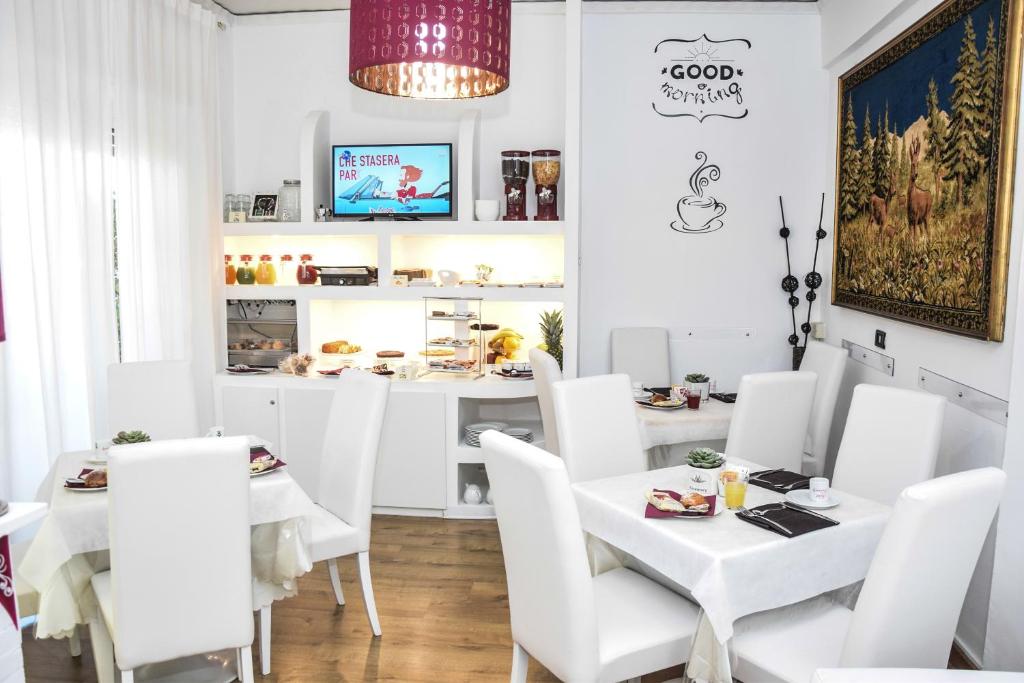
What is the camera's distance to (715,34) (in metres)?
4.69

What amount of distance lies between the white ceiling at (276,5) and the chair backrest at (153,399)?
2.29 meters

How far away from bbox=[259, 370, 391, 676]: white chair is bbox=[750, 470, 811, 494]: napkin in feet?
4.47

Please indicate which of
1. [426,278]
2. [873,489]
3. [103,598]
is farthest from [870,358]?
[103,598]

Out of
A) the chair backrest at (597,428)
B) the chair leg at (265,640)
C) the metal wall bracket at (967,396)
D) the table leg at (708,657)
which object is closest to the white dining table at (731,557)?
the table leg at (708,657)

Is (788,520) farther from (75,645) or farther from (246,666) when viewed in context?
(75,645)

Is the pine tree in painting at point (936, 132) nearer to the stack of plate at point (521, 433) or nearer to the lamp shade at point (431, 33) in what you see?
the lamp shade at point (431, 33)

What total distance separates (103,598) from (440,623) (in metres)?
1.21

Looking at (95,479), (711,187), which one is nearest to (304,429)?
(95,479)

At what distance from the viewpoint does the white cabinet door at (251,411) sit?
4402 millimetres

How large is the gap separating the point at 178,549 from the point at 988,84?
3024 mm

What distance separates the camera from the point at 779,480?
262cm

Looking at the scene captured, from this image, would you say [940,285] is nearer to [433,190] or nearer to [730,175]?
[730,175]

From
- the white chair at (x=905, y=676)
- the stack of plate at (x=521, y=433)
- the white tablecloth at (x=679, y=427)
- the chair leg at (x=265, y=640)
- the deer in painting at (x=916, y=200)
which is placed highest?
the deer in painting at (x=916, y=200)

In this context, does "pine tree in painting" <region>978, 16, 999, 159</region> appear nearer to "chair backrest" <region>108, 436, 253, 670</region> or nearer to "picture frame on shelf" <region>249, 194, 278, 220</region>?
"chair backrest" <region>108, 436, 253, 670</region>
